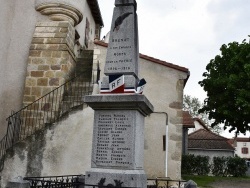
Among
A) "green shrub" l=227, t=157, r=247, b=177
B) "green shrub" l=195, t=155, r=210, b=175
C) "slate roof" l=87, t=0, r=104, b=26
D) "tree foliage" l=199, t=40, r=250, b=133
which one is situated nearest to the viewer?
"slate roof" l=87, t=0, r=104, b=26

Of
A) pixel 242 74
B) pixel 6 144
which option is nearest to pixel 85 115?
pixel 6 144

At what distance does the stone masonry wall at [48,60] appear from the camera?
11914mm

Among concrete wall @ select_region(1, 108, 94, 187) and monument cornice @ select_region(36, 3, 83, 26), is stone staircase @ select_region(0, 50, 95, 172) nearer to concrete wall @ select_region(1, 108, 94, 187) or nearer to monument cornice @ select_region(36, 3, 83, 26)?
concrete wall @ select_region(1, 108, 94, 187)

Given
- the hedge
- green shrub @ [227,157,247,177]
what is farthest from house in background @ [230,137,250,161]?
the hedge

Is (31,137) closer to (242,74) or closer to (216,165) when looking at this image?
(242,74)

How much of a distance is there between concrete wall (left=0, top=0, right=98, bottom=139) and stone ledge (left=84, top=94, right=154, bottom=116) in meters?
7.15

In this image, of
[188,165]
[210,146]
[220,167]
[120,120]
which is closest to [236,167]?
[220,167]

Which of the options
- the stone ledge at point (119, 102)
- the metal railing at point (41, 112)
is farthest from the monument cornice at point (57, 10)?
the stone ledge at point (119, 102)

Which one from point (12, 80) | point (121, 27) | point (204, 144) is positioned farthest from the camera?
point (204, 144)

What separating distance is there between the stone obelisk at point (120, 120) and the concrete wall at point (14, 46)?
23.3ft

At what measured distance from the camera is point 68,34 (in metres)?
12.6

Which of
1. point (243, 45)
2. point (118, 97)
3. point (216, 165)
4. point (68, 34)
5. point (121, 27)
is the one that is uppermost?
point (243, 45)

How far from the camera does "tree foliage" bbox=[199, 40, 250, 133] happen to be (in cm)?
2114

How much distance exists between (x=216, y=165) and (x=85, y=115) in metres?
17.0
